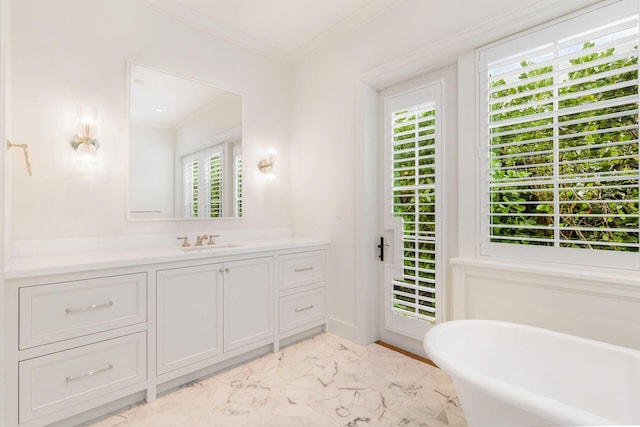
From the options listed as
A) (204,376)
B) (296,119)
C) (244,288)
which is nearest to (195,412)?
(204,376)

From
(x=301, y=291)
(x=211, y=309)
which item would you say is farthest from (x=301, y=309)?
(x=211, y=309)

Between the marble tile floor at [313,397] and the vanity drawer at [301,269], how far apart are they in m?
0.60

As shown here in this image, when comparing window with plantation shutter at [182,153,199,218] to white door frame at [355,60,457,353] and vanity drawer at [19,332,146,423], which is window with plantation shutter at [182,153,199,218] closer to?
vanity drawer at [19,332,146,423]

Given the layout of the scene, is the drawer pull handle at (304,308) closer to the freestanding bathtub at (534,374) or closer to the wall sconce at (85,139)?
the freestanding bathtub at (534,374)

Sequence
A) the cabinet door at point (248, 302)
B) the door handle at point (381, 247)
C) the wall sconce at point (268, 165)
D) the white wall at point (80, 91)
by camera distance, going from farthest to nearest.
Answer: the wall sconce at point (268, 165) < the door handle at point (381, 247) < the cabinet door at point (248, 302) < the white wall at point (80, 91)

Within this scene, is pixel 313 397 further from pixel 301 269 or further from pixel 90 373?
pixel 90 373

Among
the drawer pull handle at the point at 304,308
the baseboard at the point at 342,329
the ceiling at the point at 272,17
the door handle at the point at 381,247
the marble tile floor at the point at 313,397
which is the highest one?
the ceiling at the point at 272,17

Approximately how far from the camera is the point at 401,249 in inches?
101

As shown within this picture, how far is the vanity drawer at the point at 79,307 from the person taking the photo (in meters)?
1.53

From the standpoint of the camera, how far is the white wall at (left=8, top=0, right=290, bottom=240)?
6.39 ft

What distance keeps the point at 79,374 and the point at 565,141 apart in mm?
2913

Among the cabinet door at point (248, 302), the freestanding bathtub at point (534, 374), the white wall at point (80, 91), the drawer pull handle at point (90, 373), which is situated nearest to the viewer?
the freestanding bathtub at point (534, 374)

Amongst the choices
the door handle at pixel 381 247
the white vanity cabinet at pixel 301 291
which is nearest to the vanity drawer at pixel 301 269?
the white vanity cabinet at pixel 301 291

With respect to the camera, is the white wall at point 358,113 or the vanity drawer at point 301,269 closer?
the white wall at point 358,113
